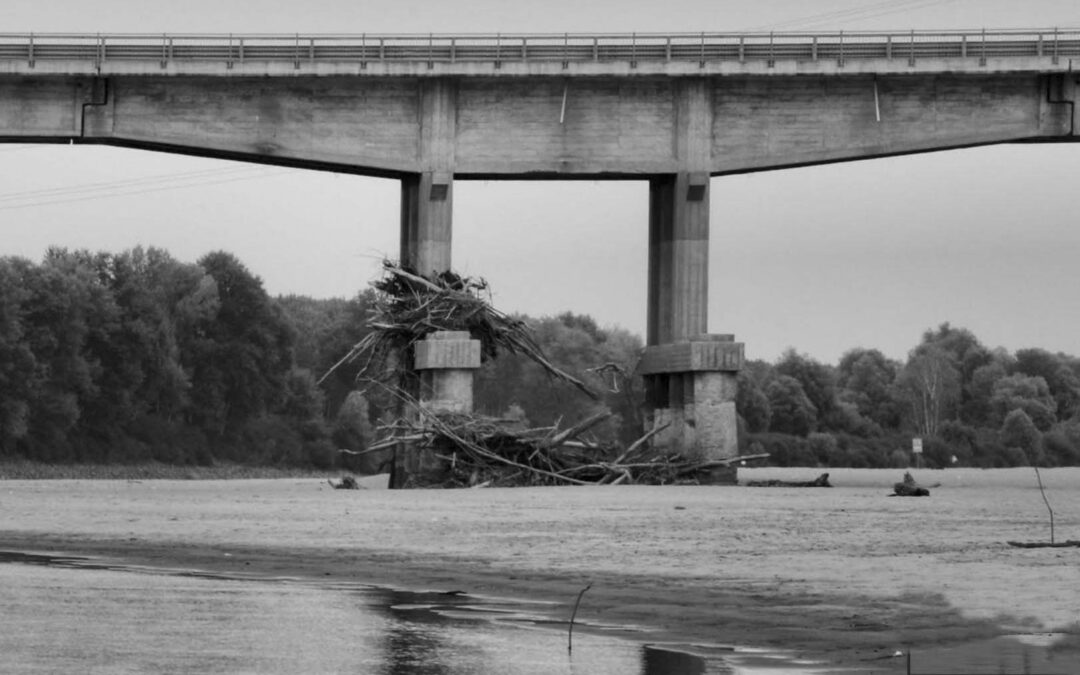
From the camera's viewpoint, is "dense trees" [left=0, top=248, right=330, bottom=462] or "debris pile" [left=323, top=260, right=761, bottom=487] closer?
"debris pile" [left=323, top=260, right=761, bottom=487]

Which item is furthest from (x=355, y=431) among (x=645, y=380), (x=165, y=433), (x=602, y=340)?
(x=645, y=380)

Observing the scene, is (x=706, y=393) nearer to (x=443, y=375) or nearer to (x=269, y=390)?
(x=443, y=375)

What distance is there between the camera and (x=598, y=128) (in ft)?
163

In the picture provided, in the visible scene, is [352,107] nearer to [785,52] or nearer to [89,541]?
[785,52]

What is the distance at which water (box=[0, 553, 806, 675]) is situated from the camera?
480 inches

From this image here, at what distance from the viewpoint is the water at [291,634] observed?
12180 mm

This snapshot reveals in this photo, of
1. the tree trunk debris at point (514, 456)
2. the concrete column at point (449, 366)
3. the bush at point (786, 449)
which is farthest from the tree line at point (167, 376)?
the tree trunk debris at point (514, 456)

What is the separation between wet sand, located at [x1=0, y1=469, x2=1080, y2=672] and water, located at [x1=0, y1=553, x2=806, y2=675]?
84 cm

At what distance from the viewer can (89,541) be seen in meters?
24.5

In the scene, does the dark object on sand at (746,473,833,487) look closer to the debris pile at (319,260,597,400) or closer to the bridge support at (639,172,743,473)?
the bridge support at (639,172,743,473)

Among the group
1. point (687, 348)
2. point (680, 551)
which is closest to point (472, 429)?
point (687, 348)

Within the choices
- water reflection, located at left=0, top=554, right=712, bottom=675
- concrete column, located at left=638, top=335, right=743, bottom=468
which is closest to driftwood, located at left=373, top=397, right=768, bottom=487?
concrete column, located at left=638, top=335, right=743, bottom=468

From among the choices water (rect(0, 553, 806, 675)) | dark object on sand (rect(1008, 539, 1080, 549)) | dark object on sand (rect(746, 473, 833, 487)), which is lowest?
water (rect(0, 553, 806, 675))

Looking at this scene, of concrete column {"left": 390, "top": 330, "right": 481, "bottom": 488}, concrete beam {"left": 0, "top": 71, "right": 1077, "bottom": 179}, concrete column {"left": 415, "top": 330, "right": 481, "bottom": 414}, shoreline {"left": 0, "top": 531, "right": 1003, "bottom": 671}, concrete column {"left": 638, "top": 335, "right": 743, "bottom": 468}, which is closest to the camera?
shoreline {"left": 0, "top": 531, "right": 1003, "bottom": 671}
